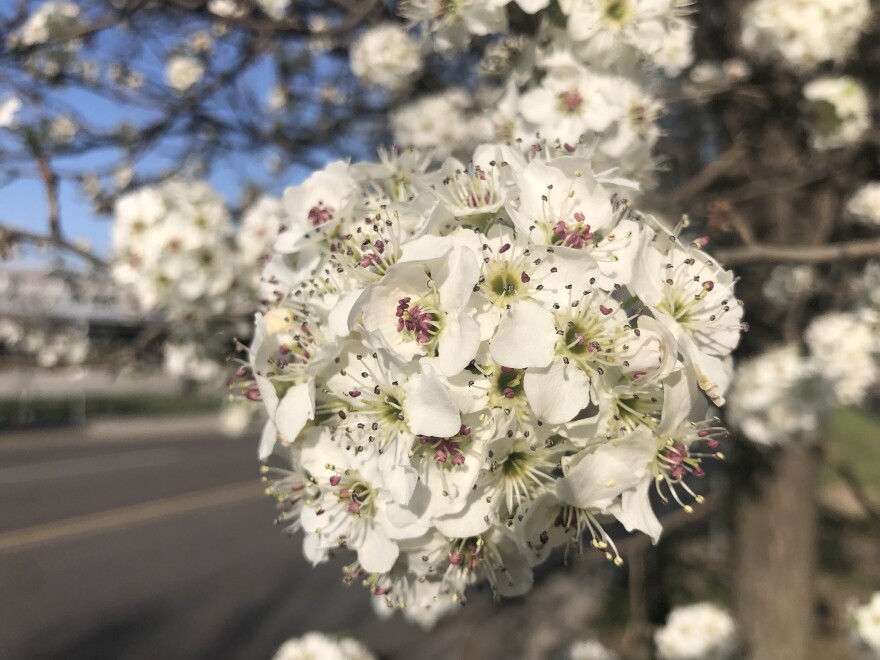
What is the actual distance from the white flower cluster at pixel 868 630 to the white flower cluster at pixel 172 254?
2904 millimetres

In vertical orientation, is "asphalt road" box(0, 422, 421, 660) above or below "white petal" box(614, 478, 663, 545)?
below

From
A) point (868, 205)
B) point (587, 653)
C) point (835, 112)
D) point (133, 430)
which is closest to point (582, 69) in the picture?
point (835, 112)

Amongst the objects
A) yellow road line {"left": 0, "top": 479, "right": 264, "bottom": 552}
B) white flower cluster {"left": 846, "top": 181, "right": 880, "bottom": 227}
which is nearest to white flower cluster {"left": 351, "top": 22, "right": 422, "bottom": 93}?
white flower cluster {"left": 846, "top": 181, "right": 880, "bottom": 227}

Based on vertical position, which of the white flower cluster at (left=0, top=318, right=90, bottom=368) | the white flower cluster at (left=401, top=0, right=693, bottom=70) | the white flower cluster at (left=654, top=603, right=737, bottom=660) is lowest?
the white flower cluster at (left=0, top=318, right=90, bottom=368)

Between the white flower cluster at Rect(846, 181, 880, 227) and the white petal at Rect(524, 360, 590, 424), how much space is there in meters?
3.06

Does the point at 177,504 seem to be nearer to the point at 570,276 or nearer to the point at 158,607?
the point at 158,607

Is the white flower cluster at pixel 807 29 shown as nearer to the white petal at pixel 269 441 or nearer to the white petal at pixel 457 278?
the white petal at pixel 457 278

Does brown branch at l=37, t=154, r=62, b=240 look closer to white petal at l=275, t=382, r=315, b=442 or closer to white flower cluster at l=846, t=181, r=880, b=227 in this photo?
white petal at l=275, t=382, r=315, b=442

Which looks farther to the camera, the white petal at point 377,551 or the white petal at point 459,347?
the white petal at point 377,551

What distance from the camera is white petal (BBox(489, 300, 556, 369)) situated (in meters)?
1.01

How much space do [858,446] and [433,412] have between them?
15830 mm

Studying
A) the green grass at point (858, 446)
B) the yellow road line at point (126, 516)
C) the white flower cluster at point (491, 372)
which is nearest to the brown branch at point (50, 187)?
the white flower cluster at point (491, 372)

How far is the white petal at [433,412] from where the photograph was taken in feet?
3.28

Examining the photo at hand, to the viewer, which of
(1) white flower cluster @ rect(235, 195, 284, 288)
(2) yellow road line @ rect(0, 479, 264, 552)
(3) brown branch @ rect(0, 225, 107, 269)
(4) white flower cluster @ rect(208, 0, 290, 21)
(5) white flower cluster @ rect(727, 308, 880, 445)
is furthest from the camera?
(2) yellow road line @ rect(0, 479, 264, 552)
